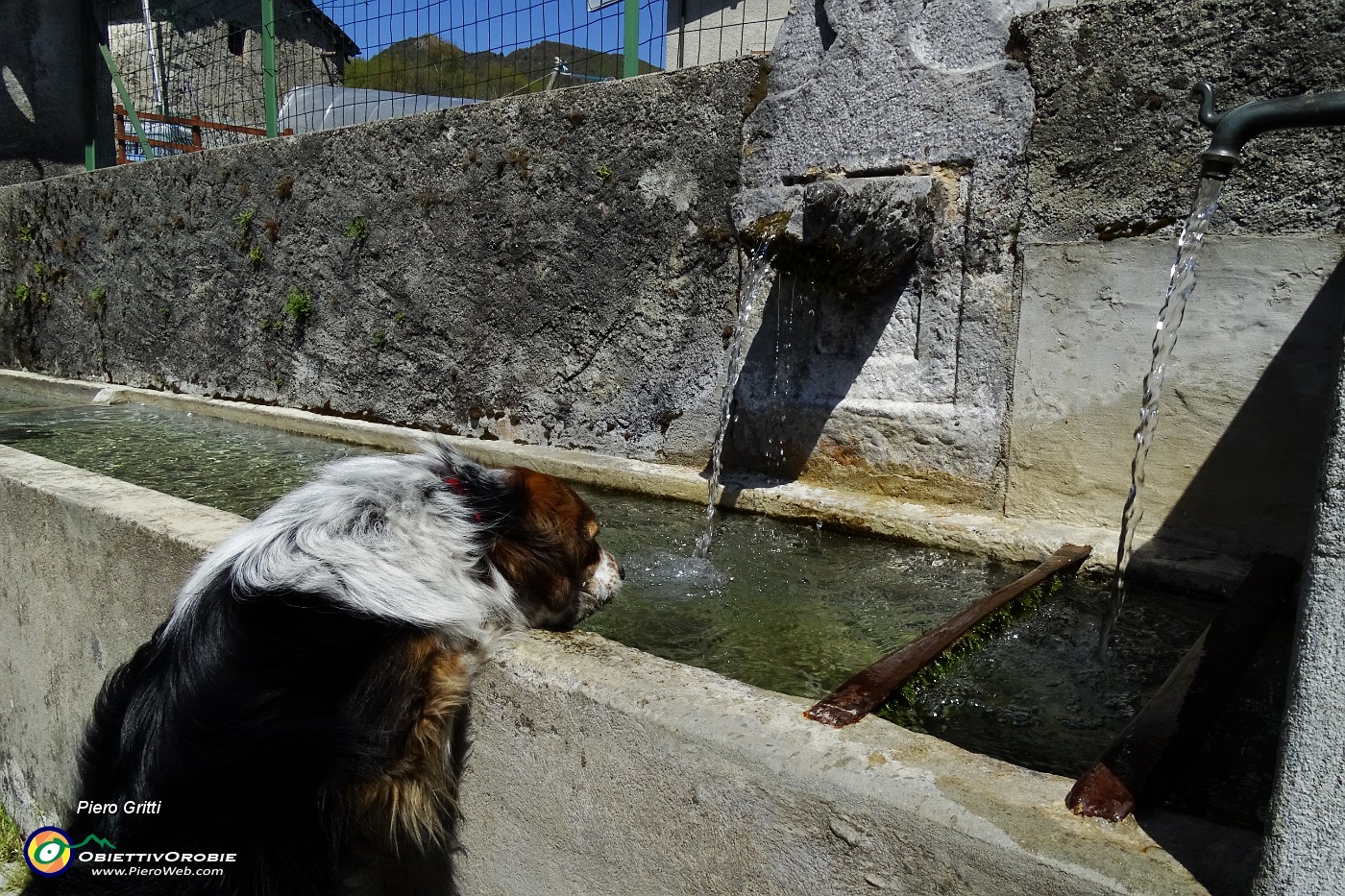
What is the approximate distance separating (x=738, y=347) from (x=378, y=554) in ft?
7.69

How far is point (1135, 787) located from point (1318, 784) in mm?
316

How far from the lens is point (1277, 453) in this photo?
269 cm

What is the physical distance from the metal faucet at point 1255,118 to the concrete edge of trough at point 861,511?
5.63 feet

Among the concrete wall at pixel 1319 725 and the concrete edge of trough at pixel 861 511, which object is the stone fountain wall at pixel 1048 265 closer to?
the concrete edge of trough at pixel 861 511

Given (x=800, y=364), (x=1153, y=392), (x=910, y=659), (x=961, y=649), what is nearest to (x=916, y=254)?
(x=800, y=364)

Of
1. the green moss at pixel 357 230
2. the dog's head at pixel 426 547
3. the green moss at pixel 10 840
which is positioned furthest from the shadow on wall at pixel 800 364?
the green moss at pixel 10 840

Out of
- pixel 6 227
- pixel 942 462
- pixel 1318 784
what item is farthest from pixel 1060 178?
pixel 6 227

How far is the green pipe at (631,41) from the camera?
190 inches

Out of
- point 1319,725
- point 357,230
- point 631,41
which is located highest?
point 631,41

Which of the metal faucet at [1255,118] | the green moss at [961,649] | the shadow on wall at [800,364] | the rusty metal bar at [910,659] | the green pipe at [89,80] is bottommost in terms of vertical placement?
the green moss at [961,649]

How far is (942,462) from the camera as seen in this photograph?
3334mm

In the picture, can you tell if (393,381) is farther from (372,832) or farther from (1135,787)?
(1135,787)

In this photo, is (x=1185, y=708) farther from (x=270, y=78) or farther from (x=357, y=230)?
(x=270, y=78)

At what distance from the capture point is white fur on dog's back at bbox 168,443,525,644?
5.50ft
